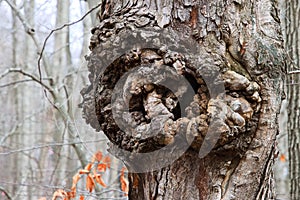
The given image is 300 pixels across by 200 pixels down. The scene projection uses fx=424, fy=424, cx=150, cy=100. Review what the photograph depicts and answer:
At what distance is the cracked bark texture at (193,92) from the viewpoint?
113cm

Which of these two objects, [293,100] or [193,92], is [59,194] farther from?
[293,100]

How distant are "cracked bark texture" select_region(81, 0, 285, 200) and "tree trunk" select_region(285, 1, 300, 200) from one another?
2318 mm

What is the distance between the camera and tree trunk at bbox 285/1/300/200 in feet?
11.3

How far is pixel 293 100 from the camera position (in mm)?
3488

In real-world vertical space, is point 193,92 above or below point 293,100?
below

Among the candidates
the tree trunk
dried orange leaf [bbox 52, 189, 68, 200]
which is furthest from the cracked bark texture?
the tree trunk

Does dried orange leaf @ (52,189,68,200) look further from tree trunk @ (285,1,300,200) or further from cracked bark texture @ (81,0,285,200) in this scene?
tree trunk @ (285,1,300,200)

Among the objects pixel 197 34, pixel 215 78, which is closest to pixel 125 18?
pixel 197 34

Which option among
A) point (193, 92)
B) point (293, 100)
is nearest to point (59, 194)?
point (193, 92)

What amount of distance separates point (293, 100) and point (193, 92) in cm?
255

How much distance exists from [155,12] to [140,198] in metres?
0.55

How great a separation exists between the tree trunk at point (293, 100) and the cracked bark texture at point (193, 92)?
2.32 m

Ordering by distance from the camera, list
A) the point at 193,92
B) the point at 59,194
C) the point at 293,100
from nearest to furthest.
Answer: the point at 193,92
the point at 59,194
the point at 293,100

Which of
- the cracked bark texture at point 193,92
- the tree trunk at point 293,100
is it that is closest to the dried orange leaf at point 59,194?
the cracked bark texture at point 193,92
